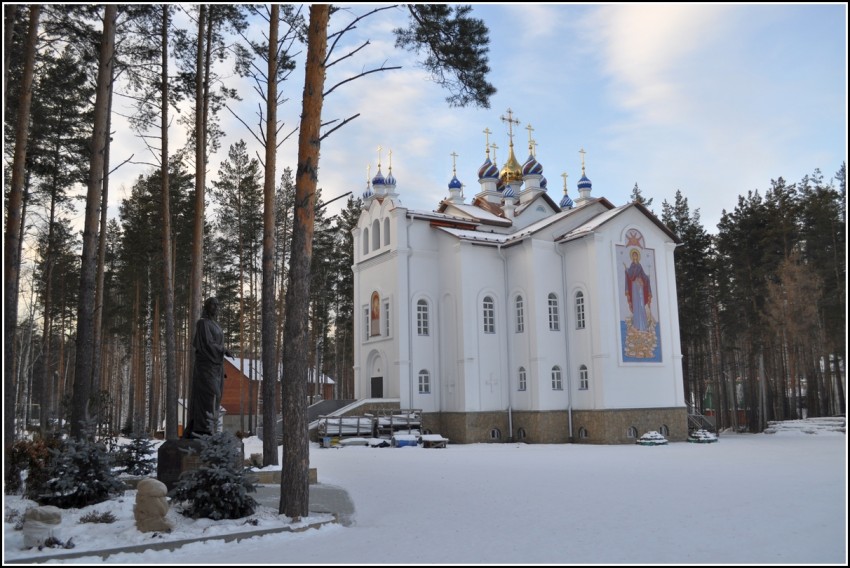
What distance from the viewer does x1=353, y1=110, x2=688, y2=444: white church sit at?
2306cm

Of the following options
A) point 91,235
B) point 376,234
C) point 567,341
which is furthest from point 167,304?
point 567,341

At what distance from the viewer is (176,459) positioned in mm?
9047

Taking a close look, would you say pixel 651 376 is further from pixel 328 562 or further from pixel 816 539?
pixel 328 562

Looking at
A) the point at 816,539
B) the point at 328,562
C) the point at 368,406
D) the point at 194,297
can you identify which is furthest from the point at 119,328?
the point at 816,539

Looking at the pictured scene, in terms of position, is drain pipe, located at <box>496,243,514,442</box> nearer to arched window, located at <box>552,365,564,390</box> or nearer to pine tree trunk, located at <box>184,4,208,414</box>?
arched window, located at <box>552,365,564,390</box>

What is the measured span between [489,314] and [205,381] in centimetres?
1648

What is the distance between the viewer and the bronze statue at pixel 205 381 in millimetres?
9055

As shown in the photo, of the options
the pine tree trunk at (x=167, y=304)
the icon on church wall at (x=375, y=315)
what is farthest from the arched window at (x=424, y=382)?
the pine tree trunk at (x=167, y=304)

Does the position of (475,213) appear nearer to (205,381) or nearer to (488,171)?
(488,171)

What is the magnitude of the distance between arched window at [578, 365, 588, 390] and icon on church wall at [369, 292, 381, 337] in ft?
24.8

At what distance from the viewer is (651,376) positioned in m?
23.5

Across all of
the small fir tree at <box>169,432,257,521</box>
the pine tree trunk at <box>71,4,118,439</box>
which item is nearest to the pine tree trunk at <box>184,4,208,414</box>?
the pine tree trunk at <box>71,4,118,439</box>

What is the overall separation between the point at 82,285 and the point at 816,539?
1041cm

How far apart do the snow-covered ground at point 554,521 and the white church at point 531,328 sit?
9.56 m
